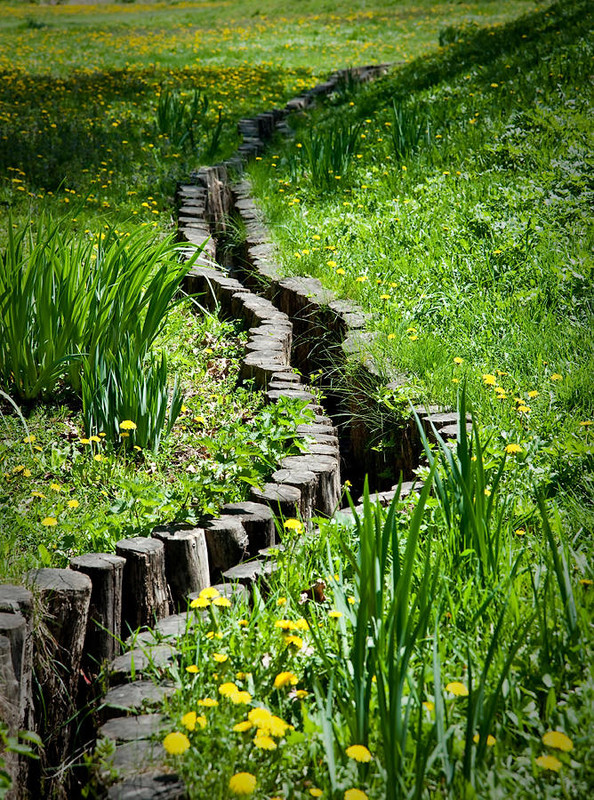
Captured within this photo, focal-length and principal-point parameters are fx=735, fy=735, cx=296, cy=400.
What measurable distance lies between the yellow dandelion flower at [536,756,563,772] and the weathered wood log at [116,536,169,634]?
1328 millimetres

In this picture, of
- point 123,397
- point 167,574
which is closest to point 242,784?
point 167,574

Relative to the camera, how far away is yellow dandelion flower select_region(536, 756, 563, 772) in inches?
60.7

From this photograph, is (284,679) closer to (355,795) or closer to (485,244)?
(355,795)

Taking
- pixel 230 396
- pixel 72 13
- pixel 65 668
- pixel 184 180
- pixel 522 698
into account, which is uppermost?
pixel 72 13

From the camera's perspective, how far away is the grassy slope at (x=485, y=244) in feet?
11.3

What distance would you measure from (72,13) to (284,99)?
70.7 feet

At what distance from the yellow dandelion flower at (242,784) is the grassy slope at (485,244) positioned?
1.48 m

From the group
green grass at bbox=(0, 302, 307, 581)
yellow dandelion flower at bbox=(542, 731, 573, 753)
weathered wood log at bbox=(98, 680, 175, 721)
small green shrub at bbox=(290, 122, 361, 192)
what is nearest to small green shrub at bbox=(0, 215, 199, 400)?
green grass at bbox=(0, 302, 307, 581)

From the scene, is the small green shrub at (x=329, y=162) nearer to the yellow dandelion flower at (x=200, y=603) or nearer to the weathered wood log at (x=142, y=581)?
the weathered wood log at (x=142, y=581)

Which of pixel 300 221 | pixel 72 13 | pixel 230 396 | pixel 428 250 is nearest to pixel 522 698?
pixel 230 396

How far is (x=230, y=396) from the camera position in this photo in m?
4.03

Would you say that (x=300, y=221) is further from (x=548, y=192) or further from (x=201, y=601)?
(x=201, y=601)

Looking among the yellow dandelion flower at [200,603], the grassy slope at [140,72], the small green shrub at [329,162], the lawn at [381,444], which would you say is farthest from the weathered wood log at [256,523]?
the small green shrub at [329,162]

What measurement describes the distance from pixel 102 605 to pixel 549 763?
1447mm
